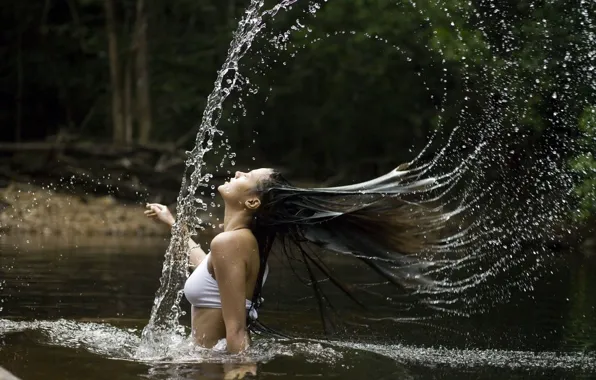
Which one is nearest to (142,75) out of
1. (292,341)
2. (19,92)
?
(19,92)

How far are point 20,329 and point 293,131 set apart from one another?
21211 mm

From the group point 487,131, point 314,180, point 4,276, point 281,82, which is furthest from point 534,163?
point 281,82

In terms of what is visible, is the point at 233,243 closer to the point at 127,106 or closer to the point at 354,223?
the point at 354,223

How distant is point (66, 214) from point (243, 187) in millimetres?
14599

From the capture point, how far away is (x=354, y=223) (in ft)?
21.5

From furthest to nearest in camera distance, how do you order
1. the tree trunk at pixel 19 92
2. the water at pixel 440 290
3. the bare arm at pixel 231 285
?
the tree trunk at pixel 19 92
the water at pixel 440 290
the bare arm at pixel 231 285

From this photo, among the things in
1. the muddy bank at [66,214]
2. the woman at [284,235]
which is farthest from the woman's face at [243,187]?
the muddy bank at [66,214]

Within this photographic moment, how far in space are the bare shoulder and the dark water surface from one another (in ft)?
1.97

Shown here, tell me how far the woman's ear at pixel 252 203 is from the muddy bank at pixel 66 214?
501 inches

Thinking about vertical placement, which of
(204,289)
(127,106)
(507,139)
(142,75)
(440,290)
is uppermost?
(142,75)

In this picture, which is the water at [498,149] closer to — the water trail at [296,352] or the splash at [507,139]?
the splash at [507,139]

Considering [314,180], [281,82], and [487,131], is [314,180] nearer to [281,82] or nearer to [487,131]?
[281,82]

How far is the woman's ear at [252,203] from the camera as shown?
623 centimetres

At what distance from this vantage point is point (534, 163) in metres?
16.2
